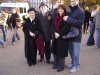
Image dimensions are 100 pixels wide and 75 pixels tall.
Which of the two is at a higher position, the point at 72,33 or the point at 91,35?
the point at 72,33

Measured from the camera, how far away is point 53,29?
337 inches

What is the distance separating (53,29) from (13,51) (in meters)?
4.01

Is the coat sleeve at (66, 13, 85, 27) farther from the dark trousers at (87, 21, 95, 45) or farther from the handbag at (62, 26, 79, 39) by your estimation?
the dark trousers at (87, 21, 95, 45)

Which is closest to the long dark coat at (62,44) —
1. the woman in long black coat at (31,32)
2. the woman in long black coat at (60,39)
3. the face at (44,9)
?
the woman in long black coat at (60,39)

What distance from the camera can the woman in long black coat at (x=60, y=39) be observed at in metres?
8.27

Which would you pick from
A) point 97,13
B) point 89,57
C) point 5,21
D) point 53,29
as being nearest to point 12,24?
point 5,21

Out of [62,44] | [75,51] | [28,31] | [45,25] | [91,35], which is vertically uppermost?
[45,25]

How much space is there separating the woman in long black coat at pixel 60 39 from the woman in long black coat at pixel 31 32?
898 millimetres

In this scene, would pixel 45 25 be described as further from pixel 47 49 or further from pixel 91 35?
pixel 91 35

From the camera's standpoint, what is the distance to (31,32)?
9188 millimetres

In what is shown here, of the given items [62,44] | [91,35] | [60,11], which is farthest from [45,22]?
[91,35]

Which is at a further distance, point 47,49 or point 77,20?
point 47,49

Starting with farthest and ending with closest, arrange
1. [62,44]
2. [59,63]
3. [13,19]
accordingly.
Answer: [13,19] < [59,63] < [62,44]

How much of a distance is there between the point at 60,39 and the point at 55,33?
210 mm
